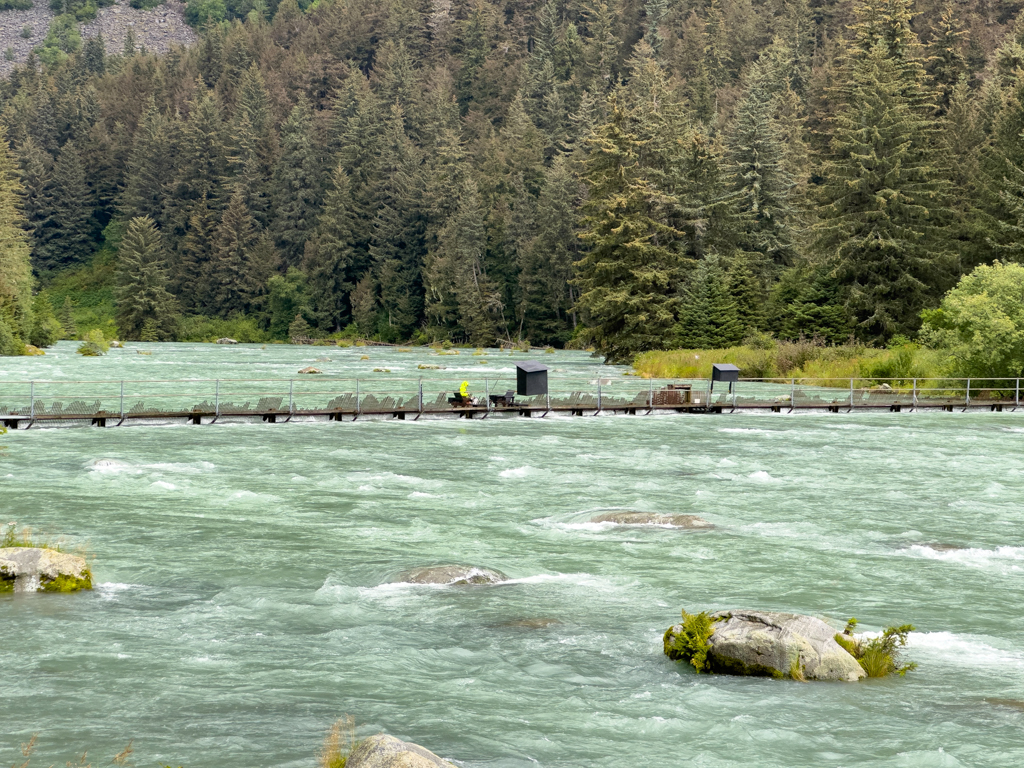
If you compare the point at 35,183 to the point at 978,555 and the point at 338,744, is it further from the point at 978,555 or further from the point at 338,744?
the point at 338,744

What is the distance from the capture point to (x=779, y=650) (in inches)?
599

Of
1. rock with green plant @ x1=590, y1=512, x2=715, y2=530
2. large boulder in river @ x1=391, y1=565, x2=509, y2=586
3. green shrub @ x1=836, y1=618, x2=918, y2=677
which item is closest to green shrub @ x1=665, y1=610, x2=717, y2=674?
green shrub @ x1=836, y1=618, x2=918, y2=677

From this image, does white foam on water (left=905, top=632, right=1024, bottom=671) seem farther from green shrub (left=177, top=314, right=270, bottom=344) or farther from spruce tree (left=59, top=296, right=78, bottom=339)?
green shrub (left=177, top=314, right=270, bottom=344)

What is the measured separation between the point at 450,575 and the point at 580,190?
4030 inches

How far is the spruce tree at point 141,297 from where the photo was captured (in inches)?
5625

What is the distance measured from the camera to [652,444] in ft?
132

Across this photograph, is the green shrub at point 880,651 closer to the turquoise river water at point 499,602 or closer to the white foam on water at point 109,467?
the turquoise river water at point 499,602

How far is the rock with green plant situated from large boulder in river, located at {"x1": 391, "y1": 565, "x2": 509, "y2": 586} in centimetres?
564

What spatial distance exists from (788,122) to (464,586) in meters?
102

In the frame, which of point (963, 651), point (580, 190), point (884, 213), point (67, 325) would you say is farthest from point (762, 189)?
point (67, 325)

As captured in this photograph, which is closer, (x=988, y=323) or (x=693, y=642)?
(x=693, y=642)

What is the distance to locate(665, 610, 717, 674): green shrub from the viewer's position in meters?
15.4

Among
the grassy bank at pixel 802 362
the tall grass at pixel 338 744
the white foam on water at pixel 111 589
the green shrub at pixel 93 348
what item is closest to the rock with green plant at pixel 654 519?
the white foam on water at pixel 111 589

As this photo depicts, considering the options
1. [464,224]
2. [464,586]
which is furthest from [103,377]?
[464,224]
